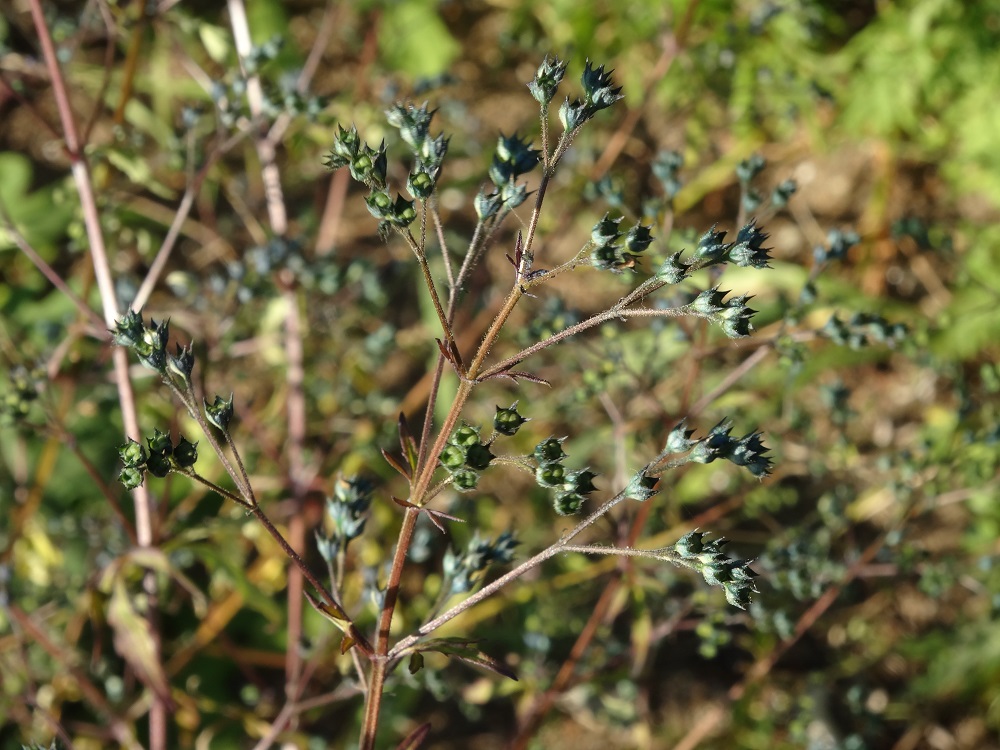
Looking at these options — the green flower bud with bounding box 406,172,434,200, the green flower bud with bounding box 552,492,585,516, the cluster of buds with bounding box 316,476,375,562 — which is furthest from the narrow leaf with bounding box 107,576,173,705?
the green flower bud with bounding box 406,172,434,200

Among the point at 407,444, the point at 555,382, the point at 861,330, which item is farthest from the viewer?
the point at 555,382

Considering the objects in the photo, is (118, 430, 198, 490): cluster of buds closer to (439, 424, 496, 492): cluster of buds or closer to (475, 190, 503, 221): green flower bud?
(439, 424, 496, 492): cluster of buds

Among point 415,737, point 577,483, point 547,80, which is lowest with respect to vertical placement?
point 415,737

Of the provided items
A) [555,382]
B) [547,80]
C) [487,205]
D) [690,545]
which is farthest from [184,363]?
[555,382]

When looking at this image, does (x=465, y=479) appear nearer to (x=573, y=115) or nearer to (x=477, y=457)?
(x=477, y=457)

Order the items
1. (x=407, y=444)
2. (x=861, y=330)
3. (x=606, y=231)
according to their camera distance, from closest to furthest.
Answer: (x=606, y=231) → (x=407, y=444) → (x=861, y=330)

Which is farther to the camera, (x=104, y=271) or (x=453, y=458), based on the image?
(x=104, y=271)

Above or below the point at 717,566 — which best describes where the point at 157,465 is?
above
